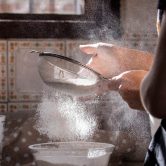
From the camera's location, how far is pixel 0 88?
5.32 feet

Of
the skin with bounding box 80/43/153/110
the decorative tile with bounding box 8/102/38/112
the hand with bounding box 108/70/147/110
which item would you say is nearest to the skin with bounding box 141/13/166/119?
the hand with bounding box 108/70/147/110

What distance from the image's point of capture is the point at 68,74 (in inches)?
42.1

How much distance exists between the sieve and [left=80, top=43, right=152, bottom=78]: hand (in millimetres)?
61

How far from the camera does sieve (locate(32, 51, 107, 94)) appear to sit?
1.05 metres

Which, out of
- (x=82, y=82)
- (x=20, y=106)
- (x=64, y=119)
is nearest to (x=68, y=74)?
(x=82, y=82)

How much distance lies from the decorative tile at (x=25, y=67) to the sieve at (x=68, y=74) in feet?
1.69

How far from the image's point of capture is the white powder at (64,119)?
139cm

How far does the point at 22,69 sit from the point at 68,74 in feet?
1.93

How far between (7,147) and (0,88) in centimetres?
32

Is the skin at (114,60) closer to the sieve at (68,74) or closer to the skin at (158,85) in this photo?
the sieve at (68,74)

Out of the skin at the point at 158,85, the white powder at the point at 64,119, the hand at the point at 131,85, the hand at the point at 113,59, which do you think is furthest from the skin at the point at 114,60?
the skin at the point at 158,85

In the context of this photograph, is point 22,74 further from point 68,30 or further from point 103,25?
point 103,25

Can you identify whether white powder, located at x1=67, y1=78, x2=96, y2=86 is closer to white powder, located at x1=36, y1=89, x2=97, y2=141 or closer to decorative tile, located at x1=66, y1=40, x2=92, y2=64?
white powder, located at x1=36, y1=89, x2=97, y2=141

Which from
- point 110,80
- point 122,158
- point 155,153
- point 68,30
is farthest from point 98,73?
→ point 68,30
